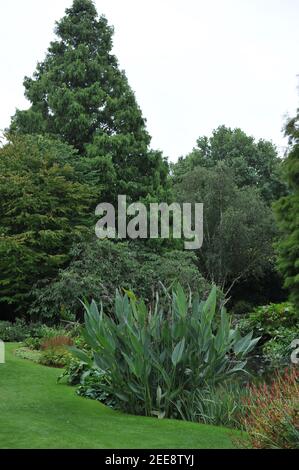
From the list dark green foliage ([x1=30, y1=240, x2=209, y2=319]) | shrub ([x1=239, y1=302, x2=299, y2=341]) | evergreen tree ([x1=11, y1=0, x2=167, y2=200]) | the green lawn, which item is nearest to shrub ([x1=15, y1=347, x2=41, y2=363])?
dark green foliage ([x1=30, y1=240, x2=209, y2=319])

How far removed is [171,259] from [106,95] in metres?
9.25

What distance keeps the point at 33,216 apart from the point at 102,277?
3.13 metres

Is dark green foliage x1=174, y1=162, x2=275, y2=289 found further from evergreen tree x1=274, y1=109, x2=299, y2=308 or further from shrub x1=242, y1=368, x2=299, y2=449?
shrub x1=242, y1=368, x2=299, y2=449

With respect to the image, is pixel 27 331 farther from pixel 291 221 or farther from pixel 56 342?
pixel 291 221

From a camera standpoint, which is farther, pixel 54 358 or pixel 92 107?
pixel 92 107

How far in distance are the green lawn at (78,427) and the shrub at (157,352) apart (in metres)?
0.43

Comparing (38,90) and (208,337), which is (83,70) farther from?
(208,337)

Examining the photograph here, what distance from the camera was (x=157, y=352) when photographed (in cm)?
834

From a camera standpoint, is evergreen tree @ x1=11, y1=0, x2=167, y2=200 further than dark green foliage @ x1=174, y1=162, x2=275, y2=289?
No

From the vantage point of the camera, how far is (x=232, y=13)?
12898mm

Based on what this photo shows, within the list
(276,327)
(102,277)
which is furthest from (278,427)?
(102,277)

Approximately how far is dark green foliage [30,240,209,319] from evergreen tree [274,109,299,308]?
347 centimetres

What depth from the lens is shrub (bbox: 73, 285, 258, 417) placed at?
8.23 m

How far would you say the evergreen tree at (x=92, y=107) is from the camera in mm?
26500
